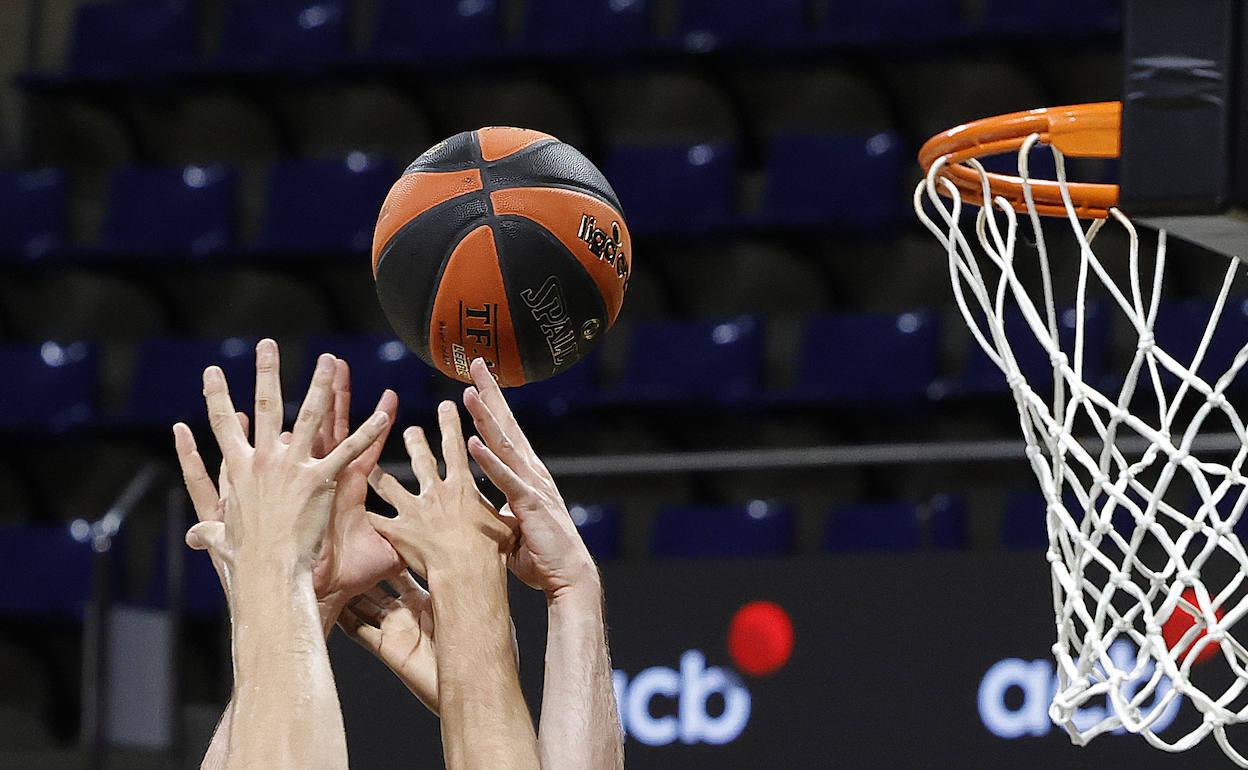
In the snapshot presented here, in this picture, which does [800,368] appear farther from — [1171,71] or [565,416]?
[1171,71]

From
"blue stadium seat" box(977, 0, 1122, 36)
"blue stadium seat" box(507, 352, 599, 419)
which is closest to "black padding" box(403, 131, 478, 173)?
"blue stadium seat" box(507, 352, 599, 419)

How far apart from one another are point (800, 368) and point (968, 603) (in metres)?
1.94

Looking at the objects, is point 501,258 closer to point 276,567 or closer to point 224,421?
point 224,421

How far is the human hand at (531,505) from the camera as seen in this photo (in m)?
2.34

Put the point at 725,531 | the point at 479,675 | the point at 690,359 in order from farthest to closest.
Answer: the point at 690,359 < the point at 725,531 < the point at 479,675

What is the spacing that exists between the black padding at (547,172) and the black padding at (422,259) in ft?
0.17

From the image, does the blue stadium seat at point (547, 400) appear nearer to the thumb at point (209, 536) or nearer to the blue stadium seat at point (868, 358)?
the blue stadium seat at point (868, 358)

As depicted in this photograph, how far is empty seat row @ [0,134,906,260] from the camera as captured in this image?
20.9ft

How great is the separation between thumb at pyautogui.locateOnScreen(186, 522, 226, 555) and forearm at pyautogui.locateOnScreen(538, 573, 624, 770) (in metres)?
0.43

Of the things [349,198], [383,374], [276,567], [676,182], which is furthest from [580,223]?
[349,198]

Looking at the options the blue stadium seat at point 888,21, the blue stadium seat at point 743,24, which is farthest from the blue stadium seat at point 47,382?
the blue stadium seat at point 888,21

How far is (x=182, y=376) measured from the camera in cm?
650

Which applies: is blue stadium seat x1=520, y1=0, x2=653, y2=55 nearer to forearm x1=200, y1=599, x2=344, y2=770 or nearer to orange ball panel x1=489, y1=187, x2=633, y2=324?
orange ball panel x1=489, y1=187, x2=633, y2=324

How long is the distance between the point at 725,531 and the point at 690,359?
773 mm
